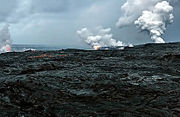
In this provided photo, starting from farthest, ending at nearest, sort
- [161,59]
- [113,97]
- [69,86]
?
[161,59]
[69,86]
[113,97]

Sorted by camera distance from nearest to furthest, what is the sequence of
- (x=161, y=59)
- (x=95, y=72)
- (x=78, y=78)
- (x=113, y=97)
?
(x=113, y=97), (x=78, y=78), (x=95, y=72), (x=161, y=59)

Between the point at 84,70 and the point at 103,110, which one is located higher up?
the point at 84,70

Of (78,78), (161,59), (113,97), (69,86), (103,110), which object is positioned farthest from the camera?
(161,59)

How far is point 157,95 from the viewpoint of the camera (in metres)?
13.9

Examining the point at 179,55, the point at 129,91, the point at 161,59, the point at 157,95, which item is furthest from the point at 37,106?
the point at 179,55

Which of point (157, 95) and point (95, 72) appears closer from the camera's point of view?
point (157, 95)

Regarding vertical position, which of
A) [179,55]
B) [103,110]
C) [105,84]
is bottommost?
[103,110]

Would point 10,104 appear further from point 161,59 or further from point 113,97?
point 161,59

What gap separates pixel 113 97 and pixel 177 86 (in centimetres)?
484

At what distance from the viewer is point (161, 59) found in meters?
25.8

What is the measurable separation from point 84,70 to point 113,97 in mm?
5842

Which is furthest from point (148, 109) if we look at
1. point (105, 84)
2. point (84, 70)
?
point (84, 70)

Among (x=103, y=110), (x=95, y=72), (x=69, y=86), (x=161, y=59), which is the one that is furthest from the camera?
(x=161, y=59)

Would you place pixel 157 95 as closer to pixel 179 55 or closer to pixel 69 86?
pixel 69 86
